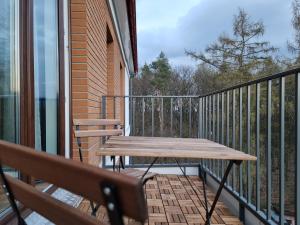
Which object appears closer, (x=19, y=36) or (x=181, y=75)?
(x=19, y=36)

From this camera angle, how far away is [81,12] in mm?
3287

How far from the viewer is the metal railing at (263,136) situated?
2.02 m

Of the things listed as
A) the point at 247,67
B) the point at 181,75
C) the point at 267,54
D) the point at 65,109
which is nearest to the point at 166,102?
the point at 65,109

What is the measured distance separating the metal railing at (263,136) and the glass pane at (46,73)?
4.95 ft

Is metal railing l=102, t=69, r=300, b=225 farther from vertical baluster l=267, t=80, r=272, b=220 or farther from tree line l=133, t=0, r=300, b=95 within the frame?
tree line l=133, t=0, r=300, b=95

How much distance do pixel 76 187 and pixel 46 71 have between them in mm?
2156

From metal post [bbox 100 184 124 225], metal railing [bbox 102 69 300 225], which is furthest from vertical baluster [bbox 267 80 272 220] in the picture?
metal post [bbox 100 184 124 225]

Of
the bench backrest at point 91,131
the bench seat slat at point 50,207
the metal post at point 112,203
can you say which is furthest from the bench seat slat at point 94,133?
the metal post at point 112,203

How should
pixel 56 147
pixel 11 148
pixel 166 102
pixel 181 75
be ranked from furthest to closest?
pixel 181 75 → pixel 166 102 → pixel 56 147 → pixel 11 148

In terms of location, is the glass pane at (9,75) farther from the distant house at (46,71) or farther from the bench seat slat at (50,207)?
the bench seat slat at (50,207)

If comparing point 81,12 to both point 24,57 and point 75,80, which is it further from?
point 24,57

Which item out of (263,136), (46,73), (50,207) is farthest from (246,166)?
(50,207)

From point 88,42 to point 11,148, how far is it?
2809 mm

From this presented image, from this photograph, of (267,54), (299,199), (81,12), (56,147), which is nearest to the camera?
(299,199)
